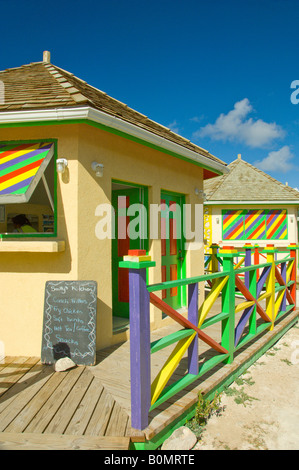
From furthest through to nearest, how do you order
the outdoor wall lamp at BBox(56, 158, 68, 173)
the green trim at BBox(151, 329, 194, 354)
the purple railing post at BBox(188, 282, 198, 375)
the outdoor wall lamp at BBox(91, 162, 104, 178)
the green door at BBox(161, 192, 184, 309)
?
the green door at BBox(161, 192, 184, 309) → the outdoor wall lamp at BBox(91, 162, 104, 178) → the outdoor wall lamp at BBox(56, 158, 68, 173) → the purple railing post at BBox(188, 282, 198, 375) → the green trim at BBox(151, 329, 194, 354)

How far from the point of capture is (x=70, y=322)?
159 inches

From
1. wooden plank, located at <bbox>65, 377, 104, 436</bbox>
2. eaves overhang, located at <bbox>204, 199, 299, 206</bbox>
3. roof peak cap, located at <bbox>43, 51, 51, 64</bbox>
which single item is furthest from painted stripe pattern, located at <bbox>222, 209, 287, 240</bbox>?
wooden plank, located at <bbox>65, 377, 104, 436</bbox>

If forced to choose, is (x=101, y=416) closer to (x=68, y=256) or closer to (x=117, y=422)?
(x=117, y=422)

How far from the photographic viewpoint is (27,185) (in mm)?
3900

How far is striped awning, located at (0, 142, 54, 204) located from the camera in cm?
389

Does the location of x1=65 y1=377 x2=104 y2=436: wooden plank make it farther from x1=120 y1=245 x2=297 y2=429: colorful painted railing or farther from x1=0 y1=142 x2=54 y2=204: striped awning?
x1=0 y1=142 x2=54 y2=204: striped awning

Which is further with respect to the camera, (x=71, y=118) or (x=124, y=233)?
(x=124, y=233)

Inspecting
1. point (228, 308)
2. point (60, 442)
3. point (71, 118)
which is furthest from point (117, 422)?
point (71, 118)

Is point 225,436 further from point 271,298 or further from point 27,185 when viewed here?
point 27,185

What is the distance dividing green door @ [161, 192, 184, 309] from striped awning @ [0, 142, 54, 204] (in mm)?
2468

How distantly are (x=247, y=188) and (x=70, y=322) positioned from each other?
1100 cm

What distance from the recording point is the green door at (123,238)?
557 cm
